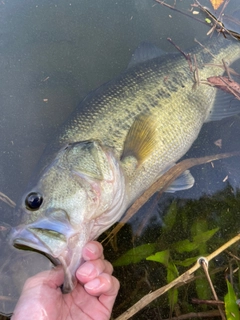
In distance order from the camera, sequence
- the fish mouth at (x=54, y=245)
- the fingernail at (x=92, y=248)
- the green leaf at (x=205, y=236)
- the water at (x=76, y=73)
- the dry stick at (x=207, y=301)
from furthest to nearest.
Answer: the water at (x=76, y=73) → the green leaf at (x=205, y=236) → the dry stick at (x=207, y=301) → the fingernail at (x=92, y=248) → the fish mouth at (x=54, y=245)

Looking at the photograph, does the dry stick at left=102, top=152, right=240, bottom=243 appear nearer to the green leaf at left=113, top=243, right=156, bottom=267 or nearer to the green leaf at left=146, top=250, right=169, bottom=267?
the green leaf at left=113, top=243, right=156, bottom=267

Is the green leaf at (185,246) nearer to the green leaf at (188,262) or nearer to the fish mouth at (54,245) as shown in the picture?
the green leaf at (188,262)

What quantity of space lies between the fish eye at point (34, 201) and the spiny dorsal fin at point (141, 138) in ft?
1.99

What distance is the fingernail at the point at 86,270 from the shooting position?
1744 millimetres

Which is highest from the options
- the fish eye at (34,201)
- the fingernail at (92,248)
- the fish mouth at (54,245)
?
the fish eye at (34,201)

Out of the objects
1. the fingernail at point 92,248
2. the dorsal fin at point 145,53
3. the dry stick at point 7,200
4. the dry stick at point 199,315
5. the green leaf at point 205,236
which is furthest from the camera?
the dorsal fin at point 145,53

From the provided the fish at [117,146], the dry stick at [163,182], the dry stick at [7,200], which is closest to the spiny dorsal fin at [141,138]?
the fish at [117,146]

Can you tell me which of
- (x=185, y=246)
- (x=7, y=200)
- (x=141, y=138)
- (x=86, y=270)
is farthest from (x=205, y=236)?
(x=7, y=200)

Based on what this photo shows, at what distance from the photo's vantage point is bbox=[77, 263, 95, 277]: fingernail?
174cm

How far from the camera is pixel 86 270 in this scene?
5.79ft

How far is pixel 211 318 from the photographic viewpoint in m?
2.19

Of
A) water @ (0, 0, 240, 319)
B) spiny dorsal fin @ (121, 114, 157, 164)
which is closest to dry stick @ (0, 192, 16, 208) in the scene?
water @ (0, 0, 240, 319)

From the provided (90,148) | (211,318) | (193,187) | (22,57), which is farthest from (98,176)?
(22,57)

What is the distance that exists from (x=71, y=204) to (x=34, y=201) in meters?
0.20
